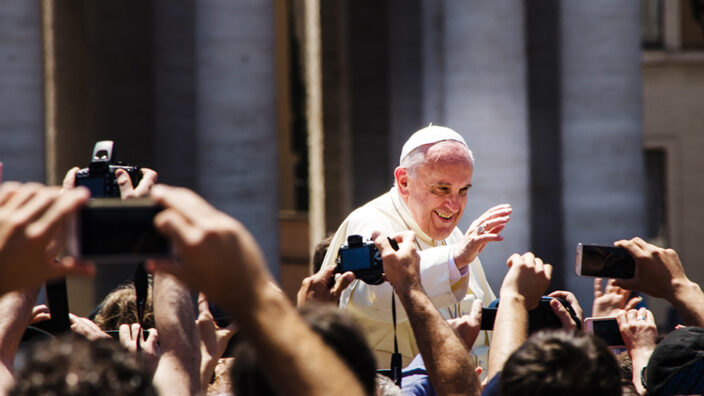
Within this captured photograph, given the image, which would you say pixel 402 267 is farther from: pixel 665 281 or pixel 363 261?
pixel 665 281

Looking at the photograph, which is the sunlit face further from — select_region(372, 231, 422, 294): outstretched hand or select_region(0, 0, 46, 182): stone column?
select_region(0, 0, 46, 182): stone column

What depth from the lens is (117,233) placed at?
2.26m

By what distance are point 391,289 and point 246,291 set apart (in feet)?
9.98

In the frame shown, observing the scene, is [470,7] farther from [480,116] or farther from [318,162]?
[318,162]

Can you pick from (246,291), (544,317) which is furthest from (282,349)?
(544,317)

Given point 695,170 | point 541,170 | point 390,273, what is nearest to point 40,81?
point 541,170

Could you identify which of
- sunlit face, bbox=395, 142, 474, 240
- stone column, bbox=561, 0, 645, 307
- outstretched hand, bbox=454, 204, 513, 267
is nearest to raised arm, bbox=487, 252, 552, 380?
outstretched hand, bbox=454, 204, 513, 267

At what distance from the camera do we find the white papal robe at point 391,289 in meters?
5.00

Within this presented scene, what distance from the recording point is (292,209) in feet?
77.9

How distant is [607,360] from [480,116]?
33.2 feet

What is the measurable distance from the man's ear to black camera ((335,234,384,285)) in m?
1.87

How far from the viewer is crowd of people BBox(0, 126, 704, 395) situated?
2.06 metres

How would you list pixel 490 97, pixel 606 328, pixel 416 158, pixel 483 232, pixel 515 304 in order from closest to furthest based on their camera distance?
pixel 515 304, pixel 606 328, pixel 483 232, pixel 416 158, pixel 490 97

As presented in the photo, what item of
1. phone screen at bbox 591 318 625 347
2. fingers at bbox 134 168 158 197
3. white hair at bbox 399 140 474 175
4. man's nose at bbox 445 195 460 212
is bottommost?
phone screen at bbox 591 318 625 347
